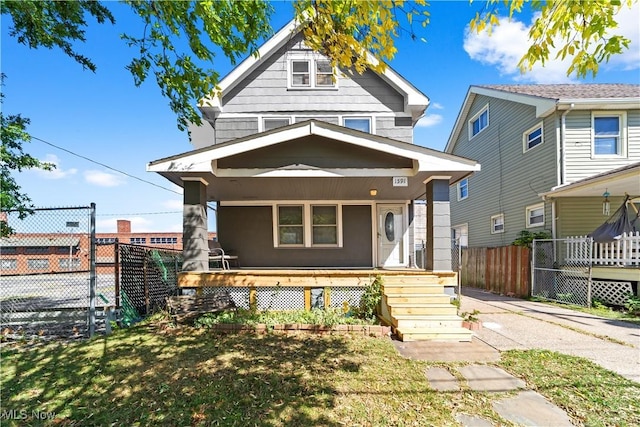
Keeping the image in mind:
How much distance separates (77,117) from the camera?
9859mm

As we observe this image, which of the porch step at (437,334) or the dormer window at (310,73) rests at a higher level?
the dormer window at (310,73)

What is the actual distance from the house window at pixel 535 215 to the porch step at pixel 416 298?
713 cm

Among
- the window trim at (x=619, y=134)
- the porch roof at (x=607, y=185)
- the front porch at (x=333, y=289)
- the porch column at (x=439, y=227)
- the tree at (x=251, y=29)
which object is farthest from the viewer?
the window trim at (x=619, y=134)

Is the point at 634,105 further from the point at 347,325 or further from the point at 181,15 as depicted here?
the point at 181,15

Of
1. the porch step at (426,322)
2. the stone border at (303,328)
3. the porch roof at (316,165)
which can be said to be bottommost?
the stone border at (303,328)

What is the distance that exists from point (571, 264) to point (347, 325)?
7.28 metres

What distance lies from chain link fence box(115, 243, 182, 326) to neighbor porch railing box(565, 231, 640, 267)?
34.2 ft

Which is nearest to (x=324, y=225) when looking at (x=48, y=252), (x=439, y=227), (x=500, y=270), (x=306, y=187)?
(x=306, y=187)

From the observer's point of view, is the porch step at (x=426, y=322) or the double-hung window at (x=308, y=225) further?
the double-hung window at (x=308, y=225)

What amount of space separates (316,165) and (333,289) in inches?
107

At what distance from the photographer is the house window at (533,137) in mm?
10389

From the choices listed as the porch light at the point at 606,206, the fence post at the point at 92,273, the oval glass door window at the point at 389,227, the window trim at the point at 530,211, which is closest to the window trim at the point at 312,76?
the oval glass door window at the point at 389,227

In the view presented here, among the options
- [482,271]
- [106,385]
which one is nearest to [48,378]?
[106,385]

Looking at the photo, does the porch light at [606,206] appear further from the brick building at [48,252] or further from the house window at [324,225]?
the brick building at [48,252]
